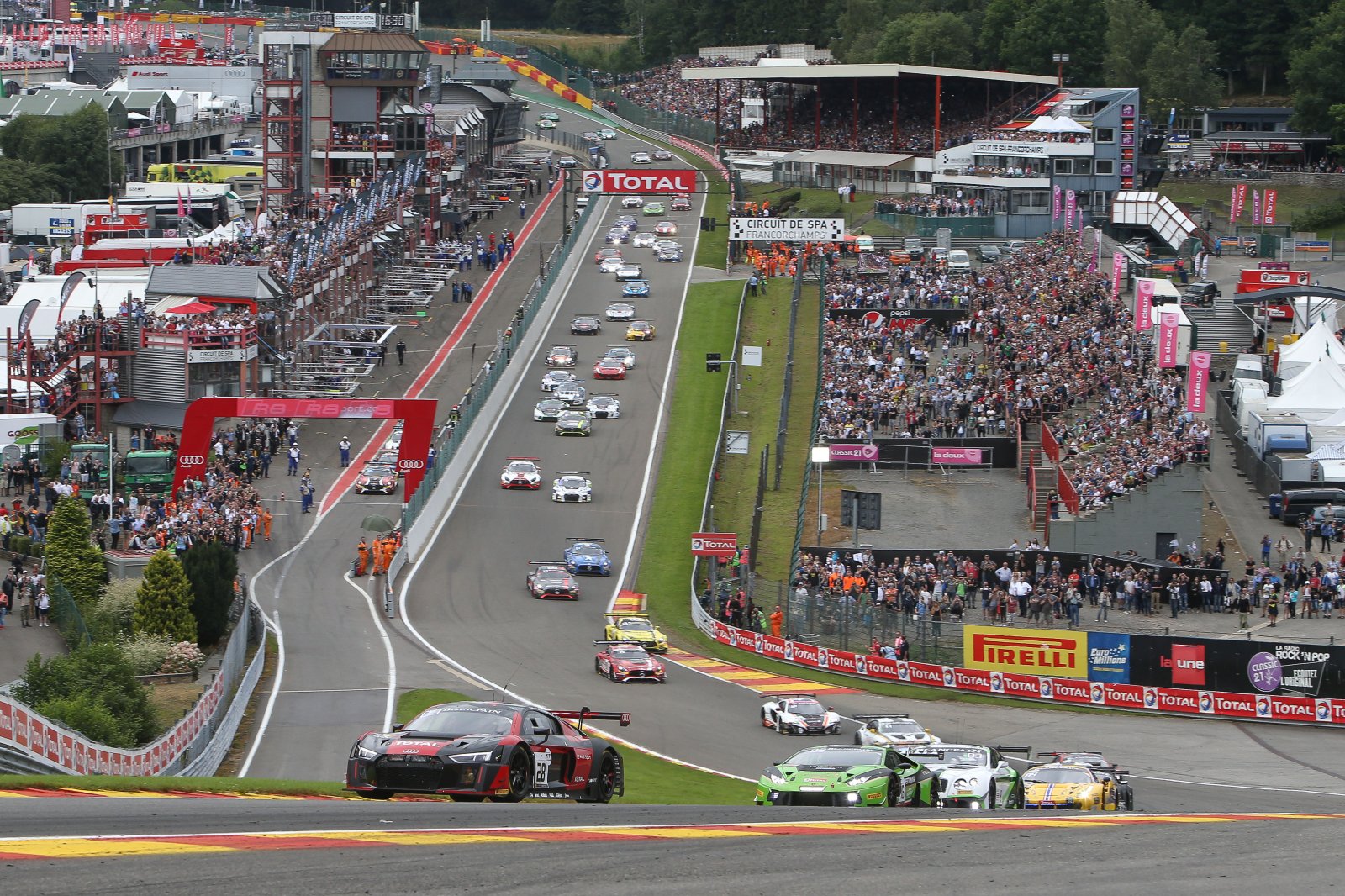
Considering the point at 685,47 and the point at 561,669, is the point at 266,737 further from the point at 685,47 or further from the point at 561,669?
the point at 685,47

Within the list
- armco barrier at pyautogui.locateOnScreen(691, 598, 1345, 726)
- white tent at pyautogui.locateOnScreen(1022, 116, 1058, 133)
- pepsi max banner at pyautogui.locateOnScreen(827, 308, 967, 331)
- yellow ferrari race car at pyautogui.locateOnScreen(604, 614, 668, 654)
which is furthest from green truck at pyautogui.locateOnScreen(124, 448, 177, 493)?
white tent at pyautogui.locateOnScreen(1022, 116, 1058, 133)

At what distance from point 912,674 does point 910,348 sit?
3169 cm

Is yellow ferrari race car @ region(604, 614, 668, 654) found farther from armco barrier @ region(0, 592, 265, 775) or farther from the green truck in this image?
the green truck

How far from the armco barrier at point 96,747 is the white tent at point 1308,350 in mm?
43419

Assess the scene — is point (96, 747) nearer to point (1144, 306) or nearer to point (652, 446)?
point (652, 446)

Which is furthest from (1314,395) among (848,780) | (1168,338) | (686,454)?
(848,780)

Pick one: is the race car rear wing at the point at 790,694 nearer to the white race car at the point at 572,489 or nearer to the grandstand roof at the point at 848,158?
the white race car at the point at 572,489

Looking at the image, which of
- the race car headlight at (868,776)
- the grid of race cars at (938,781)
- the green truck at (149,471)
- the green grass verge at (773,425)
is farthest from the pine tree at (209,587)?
the race car headlight at (868,776)

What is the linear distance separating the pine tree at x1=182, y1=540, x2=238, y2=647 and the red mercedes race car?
357 inches

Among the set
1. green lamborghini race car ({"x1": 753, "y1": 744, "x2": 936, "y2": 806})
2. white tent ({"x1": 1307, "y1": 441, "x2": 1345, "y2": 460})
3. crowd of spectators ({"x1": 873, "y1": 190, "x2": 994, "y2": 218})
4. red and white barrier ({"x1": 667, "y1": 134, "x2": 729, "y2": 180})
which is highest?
red and white barrier ({"x1": 667, "y1": 134, "x2": 729, "y2": 180})

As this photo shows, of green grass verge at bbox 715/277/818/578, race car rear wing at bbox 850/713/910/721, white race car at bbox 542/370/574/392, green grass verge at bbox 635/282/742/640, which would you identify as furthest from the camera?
white race car at bbox 542/370/574/392

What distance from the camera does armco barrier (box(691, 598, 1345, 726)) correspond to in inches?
1693

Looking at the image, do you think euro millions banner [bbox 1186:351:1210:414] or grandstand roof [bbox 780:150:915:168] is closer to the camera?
euro millions banner [bbox 1186:351:1210:414]

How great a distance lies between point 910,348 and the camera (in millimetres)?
76312
